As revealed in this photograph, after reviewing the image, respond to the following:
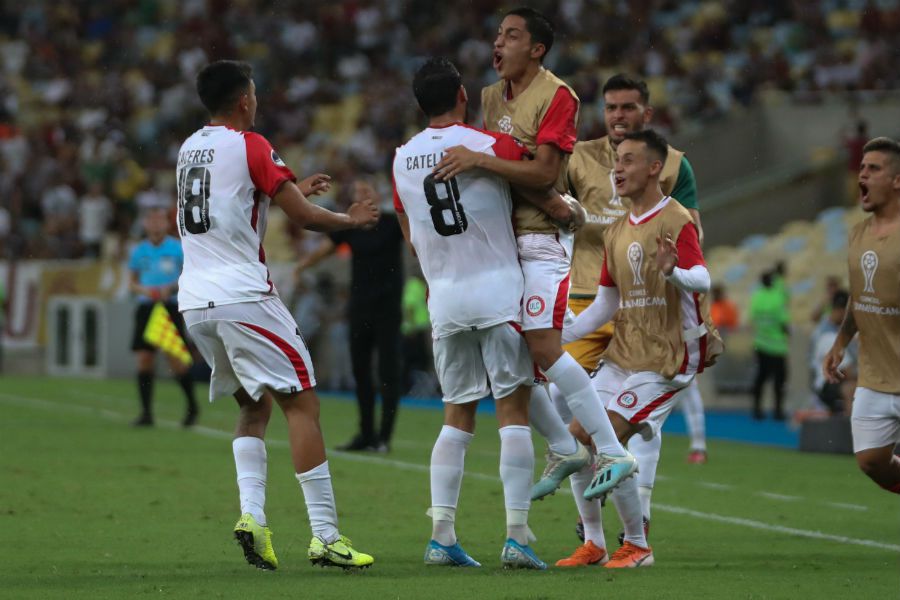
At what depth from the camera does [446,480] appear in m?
7.72

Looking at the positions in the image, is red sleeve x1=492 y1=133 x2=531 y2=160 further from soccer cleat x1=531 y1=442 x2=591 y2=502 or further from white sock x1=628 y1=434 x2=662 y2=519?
white sock x1=628 y1=434 x2=662 y2=519

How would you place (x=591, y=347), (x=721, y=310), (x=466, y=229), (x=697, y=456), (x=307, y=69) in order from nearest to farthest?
(x=466, y=229) → (x=591, y=347) → (x=697, y=456) → (x=721, y=310) → (x=307, y=69)

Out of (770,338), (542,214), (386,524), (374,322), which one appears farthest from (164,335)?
(542,214)

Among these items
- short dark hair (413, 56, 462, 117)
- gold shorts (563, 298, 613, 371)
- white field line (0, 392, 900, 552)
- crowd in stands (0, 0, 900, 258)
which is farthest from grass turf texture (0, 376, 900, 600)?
crowd in stands (0, 0, 900, 258)

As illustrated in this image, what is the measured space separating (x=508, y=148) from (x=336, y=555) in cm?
197

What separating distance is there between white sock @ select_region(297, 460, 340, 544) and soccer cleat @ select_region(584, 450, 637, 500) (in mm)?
1141

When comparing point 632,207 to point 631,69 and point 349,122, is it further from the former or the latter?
point 349,122

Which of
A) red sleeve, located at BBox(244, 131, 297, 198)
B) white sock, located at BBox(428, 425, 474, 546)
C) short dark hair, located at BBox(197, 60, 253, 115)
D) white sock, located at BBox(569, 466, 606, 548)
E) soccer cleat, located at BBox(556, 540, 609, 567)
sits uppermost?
short dark hair, located at BBox(197, 60, 253, 115)

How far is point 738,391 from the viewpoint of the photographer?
23.1m

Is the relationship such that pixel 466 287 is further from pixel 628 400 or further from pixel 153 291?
pixel 153 291

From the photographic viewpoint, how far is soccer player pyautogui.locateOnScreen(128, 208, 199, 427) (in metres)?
17.2

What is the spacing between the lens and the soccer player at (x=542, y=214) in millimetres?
7547

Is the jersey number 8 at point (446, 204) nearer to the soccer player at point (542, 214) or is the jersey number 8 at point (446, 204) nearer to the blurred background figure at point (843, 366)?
the soccer player at point (542, 214)

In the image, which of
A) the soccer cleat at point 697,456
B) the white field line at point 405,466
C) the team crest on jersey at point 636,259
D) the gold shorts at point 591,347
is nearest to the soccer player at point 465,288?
the team crest on jersey at point 636,259
